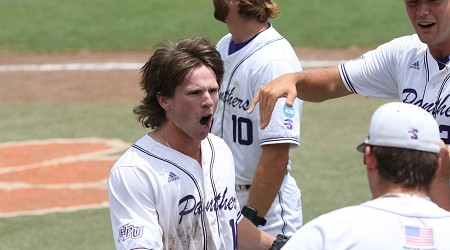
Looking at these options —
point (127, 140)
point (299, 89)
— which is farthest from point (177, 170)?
point (127, 140)

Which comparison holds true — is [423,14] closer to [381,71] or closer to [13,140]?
[381,71]

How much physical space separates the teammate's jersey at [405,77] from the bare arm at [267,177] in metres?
0.69

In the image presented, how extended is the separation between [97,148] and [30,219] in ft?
7.43

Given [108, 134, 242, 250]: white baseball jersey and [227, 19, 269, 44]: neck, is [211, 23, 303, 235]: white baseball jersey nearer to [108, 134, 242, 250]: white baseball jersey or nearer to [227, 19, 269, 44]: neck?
[227, 19, 269, 44]: neck

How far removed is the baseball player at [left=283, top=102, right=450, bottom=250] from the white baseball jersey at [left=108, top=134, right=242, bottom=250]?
1.22 metres

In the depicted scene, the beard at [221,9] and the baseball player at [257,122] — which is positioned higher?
the beard at [221,9]

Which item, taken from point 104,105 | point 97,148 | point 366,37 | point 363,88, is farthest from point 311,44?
point 363,88

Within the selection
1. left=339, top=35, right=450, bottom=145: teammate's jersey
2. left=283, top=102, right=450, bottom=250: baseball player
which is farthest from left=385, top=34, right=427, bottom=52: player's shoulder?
left=283, top=102, right=450, bottom=250: baseball player

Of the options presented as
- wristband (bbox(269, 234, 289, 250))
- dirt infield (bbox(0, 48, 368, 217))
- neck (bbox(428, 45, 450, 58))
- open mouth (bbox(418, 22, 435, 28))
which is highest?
open mouth (bbox(418, 22, 435, 28))

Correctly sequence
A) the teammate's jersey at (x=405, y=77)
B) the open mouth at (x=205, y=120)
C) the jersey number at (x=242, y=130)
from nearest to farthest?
the open mouth at (x=205, y=120)
the teammate's jersey at (x=405, y=77)
the jersey number at (x=242, y=130)

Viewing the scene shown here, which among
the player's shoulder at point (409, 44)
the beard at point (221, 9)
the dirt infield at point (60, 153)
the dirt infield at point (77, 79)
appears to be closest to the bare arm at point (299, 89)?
the player's shoulder at point (409, 44)

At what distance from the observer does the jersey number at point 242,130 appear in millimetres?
6383

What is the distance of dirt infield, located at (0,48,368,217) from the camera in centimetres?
998

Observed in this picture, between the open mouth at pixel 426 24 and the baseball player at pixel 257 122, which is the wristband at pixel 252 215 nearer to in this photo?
the baseball player at pixel 257 122
